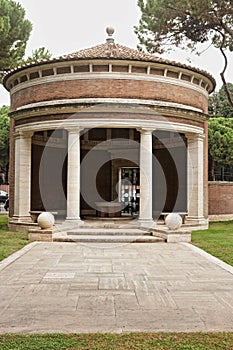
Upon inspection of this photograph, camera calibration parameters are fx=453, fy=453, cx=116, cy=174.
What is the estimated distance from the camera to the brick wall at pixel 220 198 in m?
22.4

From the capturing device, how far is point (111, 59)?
15938mm

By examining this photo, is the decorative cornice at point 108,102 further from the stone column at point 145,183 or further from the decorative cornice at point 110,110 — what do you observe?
the stone column at point 145,183

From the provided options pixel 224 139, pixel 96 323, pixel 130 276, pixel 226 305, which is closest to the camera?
pixel 96 323

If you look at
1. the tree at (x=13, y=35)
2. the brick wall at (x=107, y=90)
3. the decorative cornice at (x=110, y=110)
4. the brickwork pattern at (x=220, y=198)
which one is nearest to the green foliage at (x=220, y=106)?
the brickwork pattern at (x=220, y=198)

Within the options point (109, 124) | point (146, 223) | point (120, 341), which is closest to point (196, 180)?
point (146, 223)

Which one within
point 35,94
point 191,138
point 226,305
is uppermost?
point 35,94

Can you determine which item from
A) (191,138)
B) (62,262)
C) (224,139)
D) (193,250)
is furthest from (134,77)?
(224,139)

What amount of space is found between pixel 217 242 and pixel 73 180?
5.47 m

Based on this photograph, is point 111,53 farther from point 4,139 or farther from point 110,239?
point 4,139

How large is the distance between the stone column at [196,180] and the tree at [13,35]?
8.60 metres

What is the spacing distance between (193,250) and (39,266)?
14.9 ft

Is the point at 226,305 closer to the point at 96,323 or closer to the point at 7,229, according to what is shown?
the point at 96,323

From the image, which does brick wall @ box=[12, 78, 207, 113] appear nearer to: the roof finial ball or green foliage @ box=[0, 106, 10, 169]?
the roof finial ball

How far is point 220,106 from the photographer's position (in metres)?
51.1
